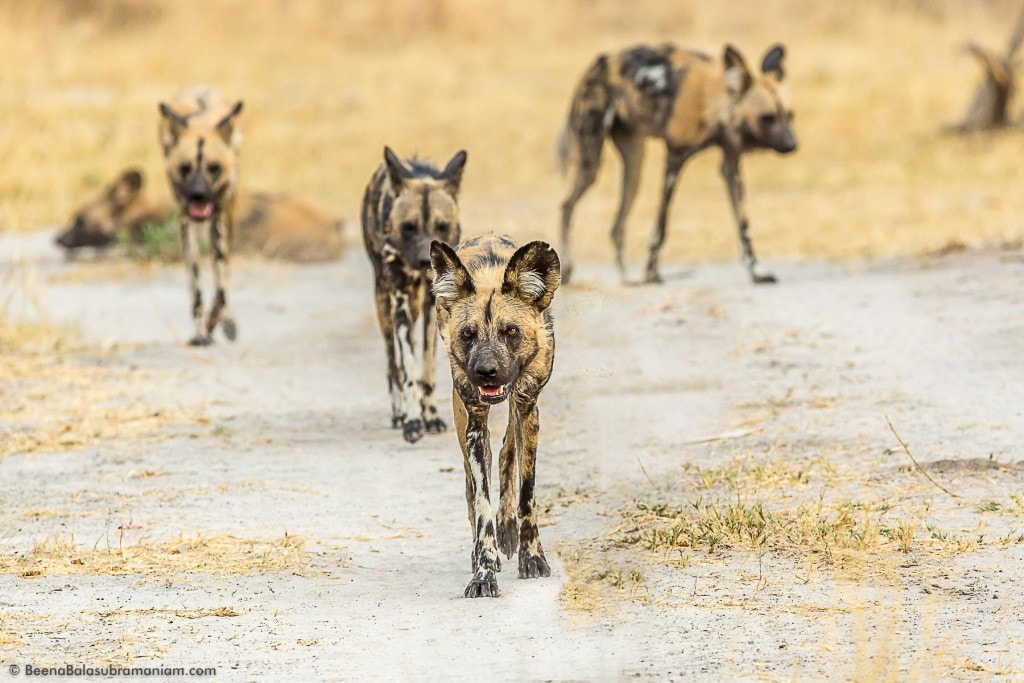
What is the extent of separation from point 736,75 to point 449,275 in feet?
18.3

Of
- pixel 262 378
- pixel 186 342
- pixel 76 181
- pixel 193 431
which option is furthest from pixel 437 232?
pixel 76 181

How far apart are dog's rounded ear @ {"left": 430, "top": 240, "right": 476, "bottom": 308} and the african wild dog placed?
1228cm

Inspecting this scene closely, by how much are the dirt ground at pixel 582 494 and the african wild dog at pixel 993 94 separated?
6.68 metres

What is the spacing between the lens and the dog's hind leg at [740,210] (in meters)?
10.1

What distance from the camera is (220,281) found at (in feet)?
32.1

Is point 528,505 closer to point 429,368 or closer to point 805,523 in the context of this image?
point 805,523

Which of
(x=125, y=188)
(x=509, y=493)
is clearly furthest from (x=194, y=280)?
(x=509, y=493)

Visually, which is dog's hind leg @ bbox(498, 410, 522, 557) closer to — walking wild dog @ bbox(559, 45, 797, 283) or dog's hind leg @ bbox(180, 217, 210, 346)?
dog's hind leg @ bbox(180, 217, 210, 346)

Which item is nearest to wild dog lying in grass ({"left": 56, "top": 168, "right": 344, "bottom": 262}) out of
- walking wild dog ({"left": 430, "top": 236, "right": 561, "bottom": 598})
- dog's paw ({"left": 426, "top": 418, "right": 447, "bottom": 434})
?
dog's paw ({"left": 426, "top": 418, "right": 447, "bottom": 434})

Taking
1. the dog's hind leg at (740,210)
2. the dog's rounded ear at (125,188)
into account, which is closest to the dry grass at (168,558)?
the dog's hind leg at (740,210)

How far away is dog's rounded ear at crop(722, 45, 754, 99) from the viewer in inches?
393

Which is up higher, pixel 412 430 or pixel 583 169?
pixel 583 169

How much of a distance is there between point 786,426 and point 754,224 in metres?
6.64

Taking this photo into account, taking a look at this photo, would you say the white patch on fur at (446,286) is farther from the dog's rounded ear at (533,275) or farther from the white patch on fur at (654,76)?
A: the white patch on fur at (654,76)
